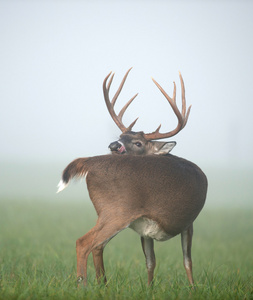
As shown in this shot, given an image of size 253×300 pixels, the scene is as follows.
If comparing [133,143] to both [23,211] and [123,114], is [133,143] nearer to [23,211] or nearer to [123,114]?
[123,114]

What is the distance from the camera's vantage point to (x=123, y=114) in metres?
Result: 6.25

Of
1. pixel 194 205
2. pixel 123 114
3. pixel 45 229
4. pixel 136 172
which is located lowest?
pixel 45 229

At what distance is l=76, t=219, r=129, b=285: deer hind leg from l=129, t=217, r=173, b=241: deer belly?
27cm

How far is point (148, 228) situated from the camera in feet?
14.8

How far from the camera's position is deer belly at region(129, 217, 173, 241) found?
14.6 feet

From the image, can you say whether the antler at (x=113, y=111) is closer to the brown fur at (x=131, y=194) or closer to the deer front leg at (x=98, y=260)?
the brown fur at (x=131, y=194)

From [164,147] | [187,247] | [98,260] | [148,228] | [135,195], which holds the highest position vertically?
[164,147]

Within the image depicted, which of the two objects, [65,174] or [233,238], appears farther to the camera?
[233,238]

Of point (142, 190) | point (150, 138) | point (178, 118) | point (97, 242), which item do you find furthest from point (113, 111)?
point (97, 242)

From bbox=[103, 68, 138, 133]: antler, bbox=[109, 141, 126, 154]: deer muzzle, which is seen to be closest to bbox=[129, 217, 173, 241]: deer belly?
bbox=[109, 141, 126, 154]: deer muzzle

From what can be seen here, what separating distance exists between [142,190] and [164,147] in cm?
111

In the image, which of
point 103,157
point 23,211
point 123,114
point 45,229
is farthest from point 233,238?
point 103,157

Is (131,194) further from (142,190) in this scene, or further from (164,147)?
(164,147)

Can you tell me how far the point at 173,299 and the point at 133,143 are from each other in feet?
7.09
